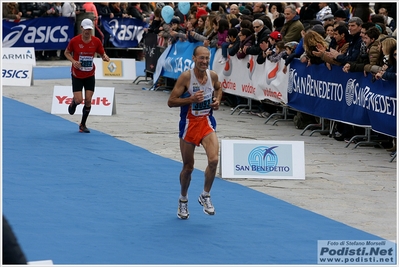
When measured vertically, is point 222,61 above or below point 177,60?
above

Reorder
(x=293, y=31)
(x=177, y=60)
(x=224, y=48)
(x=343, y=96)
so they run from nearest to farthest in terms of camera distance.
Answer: (x=343, y=96) < (x=293, y=31) < (x=224, y=48) < (x=177, y=60)

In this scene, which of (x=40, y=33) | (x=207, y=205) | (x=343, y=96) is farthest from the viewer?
(x=40, y=33)

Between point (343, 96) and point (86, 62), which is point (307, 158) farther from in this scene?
point (86, 62)

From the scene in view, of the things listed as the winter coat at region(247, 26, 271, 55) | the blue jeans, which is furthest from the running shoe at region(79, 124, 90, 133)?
the blue jeans

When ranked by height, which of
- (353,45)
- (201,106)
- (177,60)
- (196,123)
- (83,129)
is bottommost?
(177,60)

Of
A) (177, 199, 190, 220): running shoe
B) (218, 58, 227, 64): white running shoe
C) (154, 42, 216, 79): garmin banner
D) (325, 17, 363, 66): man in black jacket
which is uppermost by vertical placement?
(325, 17, 363, 66): man in black jacket

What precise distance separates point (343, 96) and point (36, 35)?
19.1m

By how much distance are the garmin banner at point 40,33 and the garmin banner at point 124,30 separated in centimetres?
144

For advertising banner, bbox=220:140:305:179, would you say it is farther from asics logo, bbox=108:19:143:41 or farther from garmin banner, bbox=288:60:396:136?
asics logo, bbox=108:19:143:41

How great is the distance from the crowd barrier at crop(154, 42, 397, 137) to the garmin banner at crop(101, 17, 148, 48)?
13.1 meters

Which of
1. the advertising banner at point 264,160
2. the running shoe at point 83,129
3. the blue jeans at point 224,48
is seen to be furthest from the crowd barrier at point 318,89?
the running shoe at point 83,129

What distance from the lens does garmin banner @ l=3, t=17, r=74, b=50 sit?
1261 inches

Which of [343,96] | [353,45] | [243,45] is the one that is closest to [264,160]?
[343,96]

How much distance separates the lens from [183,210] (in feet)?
32.8
